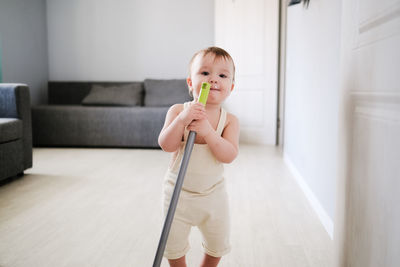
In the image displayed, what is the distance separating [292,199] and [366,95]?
138 cm

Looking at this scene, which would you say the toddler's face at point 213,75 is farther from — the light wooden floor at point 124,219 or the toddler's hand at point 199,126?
the light wooden floor at point 124,219

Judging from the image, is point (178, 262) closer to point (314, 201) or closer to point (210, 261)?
point (210, 261)

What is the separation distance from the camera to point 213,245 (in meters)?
1.03

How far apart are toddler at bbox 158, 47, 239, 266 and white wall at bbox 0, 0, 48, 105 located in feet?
12.8

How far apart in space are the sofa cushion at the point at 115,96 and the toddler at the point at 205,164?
3455 millimetres

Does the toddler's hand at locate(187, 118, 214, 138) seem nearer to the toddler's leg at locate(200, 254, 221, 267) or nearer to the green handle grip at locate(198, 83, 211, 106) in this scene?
the green handle grip at locate(198, 83, 211, 106)

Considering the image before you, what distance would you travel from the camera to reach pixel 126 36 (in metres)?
4.90

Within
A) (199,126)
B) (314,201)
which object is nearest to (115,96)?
(314,201)

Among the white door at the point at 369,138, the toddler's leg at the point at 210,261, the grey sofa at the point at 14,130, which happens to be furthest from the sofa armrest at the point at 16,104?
the white door at the point at 369,138

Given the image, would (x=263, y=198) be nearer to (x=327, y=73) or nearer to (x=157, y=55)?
(x=327, y=73)

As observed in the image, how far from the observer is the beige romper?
0.97 meters

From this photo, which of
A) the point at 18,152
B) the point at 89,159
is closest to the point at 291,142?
the point at 89,159

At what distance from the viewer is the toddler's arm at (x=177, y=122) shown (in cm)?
88

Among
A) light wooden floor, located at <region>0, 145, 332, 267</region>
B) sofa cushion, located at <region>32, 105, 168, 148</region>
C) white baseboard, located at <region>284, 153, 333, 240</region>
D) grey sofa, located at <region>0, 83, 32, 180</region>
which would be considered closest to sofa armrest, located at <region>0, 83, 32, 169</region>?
grey sofa, located at <region>0, 83, 32, 180</region>
